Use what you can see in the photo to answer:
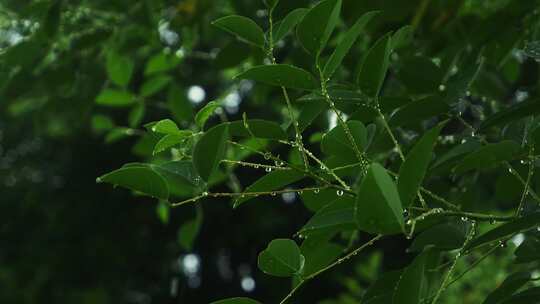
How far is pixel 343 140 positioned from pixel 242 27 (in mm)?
110

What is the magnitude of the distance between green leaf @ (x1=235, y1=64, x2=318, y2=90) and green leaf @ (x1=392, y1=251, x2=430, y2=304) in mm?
146

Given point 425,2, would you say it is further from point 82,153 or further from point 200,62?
point 82,153

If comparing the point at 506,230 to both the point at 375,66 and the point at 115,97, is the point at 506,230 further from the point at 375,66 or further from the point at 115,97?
the point at 115,97

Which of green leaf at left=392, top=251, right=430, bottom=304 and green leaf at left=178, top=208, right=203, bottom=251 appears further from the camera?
green leaf at left=178, top=208, right=203, bottom=251

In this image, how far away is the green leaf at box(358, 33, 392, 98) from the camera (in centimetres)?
58

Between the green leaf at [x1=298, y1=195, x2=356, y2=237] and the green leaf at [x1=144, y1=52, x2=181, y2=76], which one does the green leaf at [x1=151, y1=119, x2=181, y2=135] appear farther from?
the green leaf at [x1=144, y1=52, x2=181, y2=76]

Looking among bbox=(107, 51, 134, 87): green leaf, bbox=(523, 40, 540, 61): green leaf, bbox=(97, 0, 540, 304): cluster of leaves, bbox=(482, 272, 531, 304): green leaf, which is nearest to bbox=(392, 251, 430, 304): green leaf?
bbox=(97, 0, 540, 304): cluster of leaves

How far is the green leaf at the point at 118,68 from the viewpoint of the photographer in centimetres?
129

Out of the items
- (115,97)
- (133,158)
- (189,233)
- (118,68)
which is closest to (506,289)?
(189,233)

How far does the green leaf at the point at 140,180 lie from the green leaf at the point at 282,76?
0.09 m

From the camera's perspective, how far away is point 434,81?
0.81 meters

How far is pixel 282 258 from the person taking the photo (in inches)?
22.0

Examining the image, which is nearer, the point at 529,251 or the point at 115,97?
the point at 529,251

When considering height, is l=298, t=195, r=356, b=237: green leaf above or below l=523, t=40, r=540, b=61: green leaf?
below
